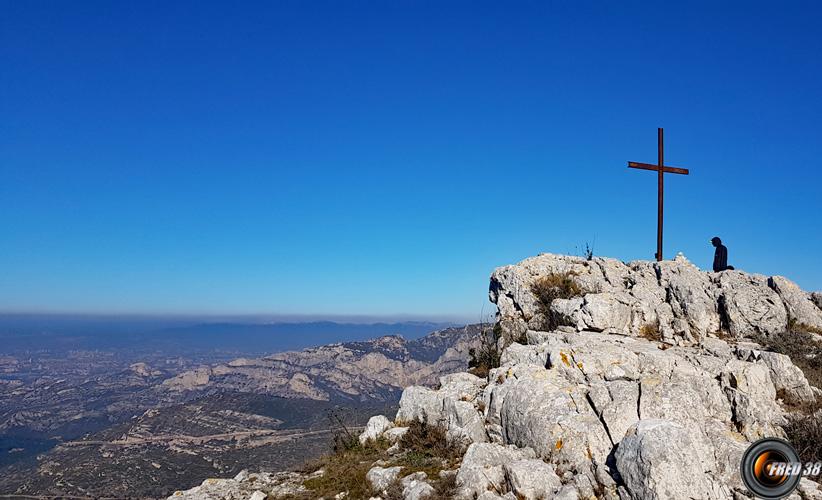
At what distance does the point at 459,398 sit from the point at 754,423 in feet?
24.9

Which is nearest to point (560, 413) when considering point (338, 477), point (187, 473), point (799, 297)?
point (338, 477)

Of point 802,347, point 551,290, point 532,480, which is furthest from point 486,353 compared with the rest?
point 802,347

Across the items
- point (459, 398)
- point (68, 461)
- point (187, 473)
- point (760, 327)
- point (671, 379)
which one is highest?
point (760, 327)

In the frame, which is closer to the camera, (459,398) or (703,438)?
(703,438)

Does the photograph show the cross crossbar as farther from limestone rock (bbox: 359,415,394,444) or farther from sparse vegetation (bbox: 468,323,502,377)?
limestone rock (bbox: 359,415,394,444)

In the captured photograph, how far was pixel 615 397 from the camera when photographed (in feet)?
38.7

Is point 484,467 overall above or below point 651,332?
below

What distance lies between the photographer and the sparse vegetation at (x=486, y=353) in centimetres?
1748

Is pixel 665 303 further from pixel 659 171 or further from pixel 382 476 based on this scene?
pixel 382 476

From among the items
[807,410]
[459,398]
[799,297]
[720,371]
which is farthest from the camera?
[799,297]

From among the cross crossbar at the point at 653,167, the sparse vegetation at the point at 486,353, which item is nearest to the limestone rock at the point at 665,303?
the sparse vegetation at the point at 486,353

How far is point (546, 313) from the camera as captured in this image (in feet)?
62.1

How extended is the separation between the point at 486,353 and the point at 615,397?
692 cm

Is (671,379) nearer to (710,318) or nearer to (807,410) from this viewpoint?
(807,410)
